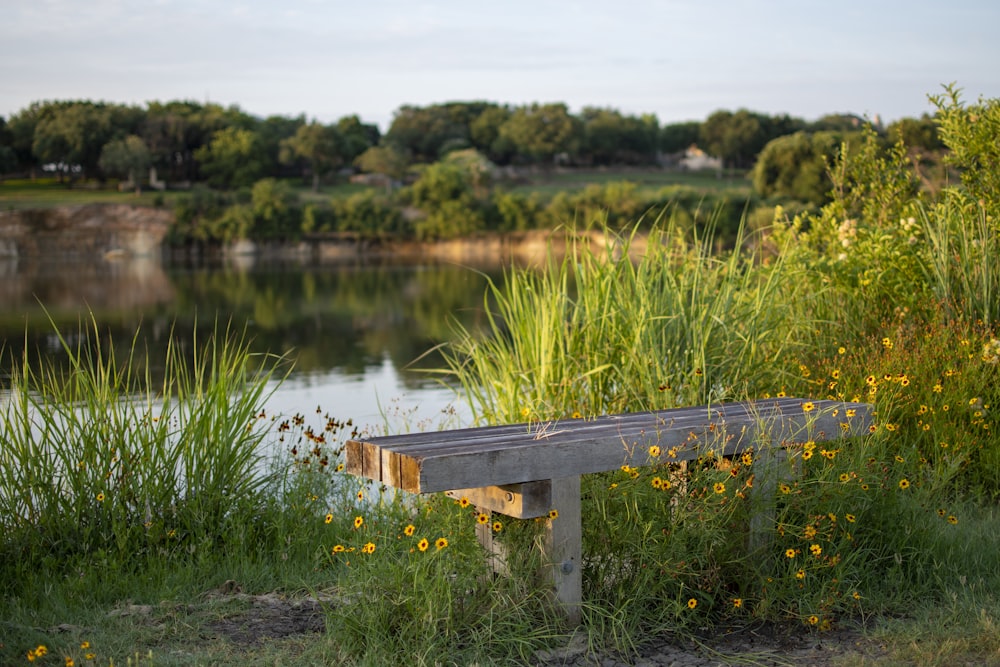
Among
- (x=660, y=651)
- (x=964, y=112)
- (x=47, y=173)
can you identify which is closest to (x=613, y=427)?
(x=660, y=651)

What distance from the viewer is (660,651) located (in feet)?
10.4

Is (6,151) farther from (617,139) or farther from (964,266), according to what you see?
(964,266)

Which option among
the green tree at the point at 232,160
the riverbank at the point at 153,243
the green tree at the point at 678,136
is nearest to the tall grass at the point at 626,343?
the riverbank at the point at 153,243

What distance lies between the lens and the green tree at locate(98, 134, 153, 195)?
66.8m

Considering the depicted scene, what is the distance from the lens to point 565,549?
3131mm

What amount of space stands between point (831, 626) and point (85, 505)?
9.76ft

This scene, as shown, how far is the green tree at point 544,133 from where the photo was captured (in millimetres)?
83438

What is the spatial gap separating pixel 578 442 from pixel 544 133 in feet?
270

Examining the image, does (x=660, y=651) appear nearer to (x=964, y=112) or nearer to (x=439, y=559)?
(x=439, y=559)

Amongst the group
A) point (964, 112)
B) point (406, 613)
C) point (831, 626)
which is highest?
point (964, 112)

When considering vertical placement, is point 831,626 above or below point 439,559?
below

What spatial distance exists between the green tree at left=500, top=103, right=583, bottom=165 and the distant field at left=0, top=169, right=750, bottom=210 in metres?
2.57

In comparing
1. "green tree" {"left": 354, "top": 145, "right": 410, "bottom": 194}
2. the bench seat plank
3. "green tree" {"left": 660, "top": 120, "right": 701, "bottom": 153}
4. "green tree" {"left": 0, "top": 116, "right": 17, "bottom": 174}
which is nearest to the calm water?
the bench seat plank

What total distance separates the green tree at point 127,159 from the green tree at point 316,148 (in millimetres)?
10708
